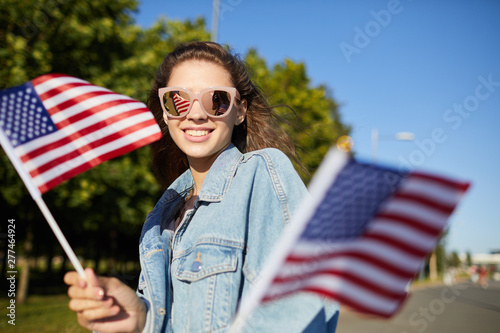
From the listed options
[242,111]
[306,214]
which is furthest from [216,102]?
[306,214]

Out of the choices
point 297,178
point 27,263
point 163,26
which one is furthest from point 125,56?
point 297,178

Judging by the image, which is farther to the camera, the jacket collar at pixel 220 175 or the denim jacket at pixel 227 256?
the jacket collar at pixel 220 175

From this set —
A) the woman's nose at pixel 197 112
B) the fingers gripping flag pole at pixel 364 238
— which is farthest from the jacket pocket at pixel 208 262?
the woman's nose at pixel 197 112

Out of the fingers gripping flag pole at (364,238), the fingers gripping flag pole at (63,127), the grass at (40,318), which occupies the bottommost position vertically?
the grass at (40,318)

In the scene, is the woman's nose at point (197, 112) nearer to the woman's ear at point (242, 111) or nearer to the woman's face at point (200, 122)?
the woman's face at point (200, 122)

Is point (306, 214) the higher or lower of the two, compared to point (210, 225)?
higher

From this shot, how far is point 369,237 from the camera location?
1.43 m

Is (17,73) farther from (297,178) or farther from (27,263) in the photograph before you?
(297,178)

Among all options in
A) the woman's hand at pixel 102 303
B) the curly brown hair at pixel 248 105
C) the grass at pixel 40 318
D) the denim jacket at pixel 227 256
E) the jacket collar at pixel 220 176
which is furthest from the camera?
the grass at pixel 40 318

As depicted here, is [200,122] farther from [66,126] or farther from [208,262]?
[208,262]

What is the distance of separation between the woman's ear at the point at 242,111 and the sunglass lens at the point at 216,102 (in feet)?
0.83

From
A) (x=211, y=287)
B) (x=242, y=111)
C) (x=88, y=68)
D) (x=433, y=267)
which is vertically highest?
(x=88, y=68)

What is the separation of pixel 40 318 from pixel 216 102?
10.6 meters

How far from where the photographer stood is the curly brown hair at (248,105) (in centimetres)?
261
